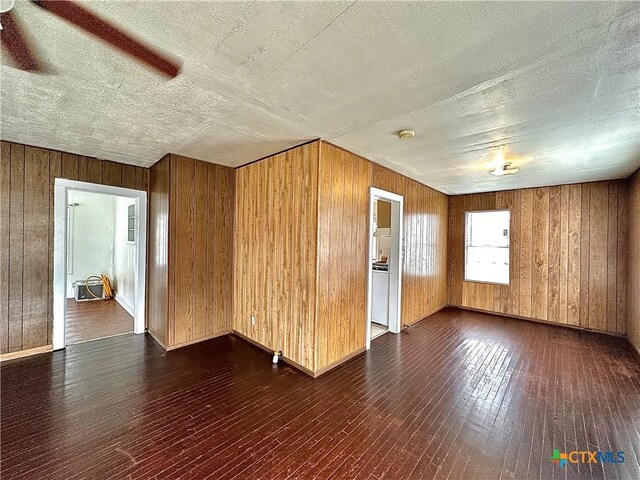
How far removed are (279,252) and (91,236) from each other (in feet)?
20.9

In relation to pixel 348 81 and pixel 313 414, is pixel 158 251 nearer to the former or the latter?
pixel 313 414

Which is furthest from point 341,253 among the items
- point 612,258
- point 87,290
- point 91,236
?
point 91,236

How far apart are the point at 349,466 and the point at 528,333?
429 centimetres

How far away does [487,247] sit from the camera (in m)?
5.90

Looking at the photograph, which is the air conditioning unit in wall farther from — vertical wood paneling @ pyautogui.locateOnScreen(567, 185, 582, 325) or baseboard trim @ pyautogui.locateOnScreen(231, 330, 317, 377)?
vertical wood paneling @ pyautogui.locateOnScreen(567, 185, 582, 325)

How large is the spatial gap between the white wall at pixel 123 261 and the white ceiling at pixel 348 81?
2.81 meters

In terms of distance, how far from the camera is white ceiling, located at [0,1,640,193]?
1.32 m

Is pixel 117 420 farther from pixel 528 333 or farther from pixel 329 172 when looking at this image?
pixel 528 333

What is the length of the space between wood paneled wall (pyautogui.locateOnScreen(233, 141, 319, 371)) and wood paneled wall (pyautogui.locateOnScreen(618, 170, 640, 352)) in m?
4.50

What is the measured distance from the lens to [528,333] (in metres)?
4.50

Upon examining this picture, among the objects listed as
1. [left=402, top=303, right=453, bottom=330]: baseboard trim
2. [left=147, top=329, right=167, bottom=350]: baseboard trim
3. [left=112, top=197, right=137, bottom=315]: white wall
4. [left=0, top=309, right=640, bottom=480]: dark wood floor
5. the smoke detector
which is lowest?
[left=402, top=303, right=453, bottom=330]: baseboard trim

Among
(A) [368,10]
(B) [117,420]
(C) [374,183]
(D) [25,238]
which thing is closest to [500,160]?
(C) [374,183]

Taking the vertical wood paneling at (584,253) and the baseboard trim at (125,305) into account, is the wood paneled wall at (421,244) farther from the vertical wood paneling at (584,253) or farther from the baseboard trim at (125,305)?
the baseboard trim at (125,305)

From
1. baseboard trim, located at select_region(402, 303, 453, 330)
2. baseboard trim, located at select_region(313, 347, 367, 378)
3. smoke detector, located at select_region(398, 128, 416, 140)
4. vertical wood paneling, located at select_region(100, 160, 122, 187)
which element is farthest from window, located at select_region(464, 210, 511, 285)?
vertical wood paneling, located at select_region(100, 160, 122, 187)
